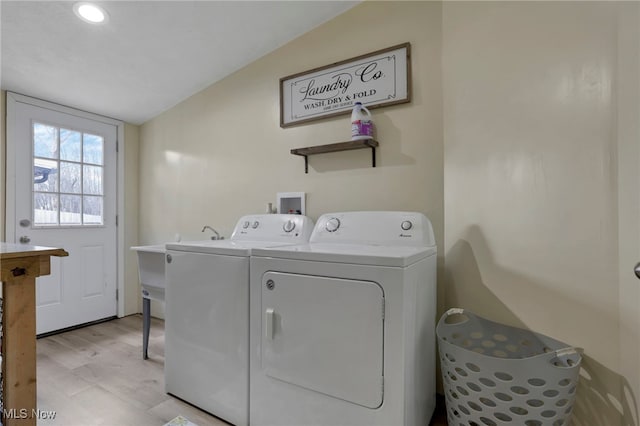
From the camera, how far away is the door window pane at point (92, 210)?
2.87 metres

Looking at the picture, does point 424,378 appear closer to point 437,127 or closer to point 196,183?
point 437,127

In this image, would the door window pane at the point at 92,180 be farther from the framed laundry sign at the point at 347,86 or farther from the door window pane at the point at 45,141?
the framed laundry sign at the point at 347,86

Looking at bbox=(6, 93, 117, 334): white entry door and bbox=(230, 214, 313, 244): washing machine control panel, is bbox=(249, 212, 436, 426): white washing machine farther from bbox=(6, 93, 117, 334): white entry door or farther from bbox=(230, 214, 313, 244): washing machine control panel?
bbox=(6, 93, 117, 334): white entry door

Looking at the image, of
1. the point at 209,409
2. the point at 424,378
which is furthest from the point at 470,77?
the point at 209,409

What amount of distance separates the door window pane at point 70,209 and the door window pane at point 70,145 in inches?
13.5

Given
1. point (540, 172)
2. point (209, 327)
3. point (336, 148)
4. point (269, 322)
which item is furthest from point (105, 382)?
point (540, 172)

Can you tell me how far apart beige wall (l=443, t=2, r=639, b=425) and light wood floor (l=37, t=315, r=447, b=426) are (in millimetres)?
724

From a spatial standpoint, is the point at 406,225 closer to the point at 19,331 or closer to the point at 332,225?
the point at 332,225

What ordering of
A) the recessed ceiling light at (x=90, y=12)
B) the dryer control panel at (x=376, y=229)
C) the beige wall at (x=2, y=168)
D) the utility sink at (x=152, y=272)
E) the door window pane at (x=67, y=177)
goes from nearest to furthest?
the dryer control panel at (x=376, y=229)
the recessed ceiling light at (x=90, y=12)
the utility sink at (x=152, y=272)
the beige wall at (x=2, y=168)
the door window pane at (x=67, y=177)

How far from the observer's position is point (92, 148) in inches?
115

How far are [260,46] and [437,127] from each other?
1.41 meters

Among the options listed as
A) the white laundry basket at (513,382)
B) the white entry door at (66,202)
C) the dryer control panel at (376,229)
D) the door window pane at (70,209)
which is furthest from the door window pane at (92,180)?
the white laundry basket at (513,382)

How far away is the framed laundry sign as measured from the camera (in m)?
1.84

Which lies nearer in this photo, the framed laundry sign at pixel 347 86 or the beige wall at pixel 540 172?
the beige wall at pixel 540 172
